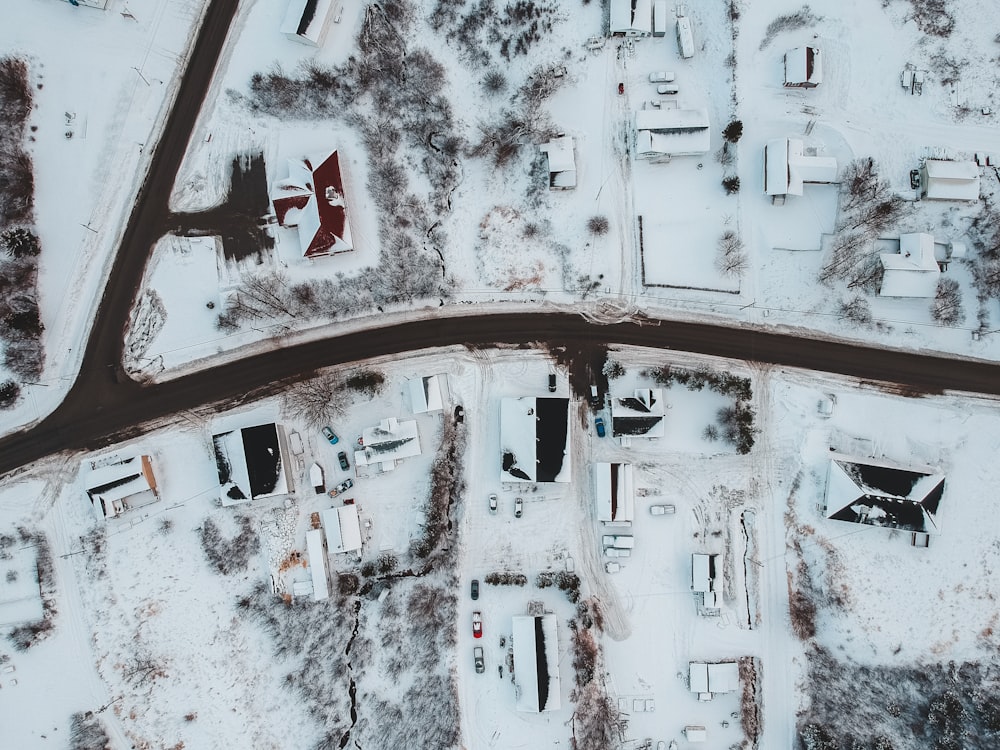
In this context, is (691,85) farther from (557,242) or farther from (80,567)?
(80,567)

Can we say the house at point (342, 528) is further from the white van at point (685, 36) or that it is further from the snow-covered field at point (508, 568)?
the white van at point (685, 36)

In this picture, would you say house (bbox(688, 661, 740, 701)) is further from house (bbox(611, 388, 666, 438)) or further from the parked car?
the parked car

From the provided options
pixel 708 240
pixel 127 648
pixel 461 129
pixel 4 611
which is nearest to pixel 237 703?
pixel 127 648

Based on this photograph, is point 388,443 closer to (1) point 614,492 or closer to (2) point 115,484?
(1) point 614,492

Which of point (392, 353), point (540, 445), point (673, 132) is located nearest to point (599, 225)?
point (673, 132)

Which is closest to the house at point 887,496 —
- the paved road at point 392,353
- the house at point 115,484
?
the paved road at point 392,353

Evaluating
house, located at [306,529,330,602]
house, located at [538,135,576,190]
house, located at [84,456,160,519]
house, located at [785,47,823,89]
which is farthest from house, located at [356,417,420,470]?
house, located at [785,47,823,89]
